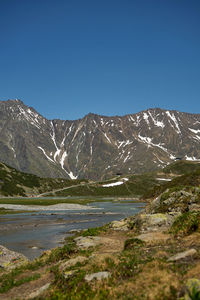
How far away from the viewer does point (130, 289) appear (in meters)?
12.4

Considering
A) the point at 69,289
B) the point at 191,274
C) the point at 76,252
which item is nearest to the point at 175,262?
the point at 191,274

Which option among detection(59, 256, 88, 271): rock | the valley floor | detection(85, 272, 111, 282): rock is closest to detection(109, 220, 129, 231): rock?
the valley floor

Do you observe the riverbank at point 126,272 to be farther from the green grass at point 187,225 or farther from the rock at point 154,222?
the rock at point 154,222

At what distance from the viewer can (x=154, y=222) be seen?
30.2 metres

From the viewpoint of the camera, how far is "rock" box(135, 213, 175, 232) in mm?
29539

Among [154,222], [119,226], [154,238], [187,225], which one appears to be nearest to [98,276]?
[154,238]

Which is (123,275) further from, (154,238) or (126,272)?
(154,238)

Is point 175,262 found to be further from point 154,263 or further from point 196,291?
point 196,291

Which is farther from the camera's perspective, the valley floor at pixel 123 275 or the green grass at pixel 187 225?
the green grass at pixel 187 225

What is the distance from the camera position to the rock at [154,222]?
29539mm

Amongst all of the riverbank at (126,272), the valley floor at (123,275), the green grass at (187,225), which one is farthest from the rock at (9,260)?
the green grass at (187,225)

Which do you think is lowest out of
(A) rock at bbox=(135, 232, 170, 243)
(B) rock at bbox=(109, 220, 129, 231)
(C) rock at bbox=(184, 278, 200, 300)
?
(B) rock at bbox=(109, 220, 129, 231)

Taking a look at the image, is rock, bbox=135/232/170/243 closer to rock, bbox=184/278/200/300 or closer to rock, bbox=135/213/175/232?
rock, bbox=135/213/175/232

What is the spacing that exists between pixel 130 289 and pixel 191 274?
9.38 feet
